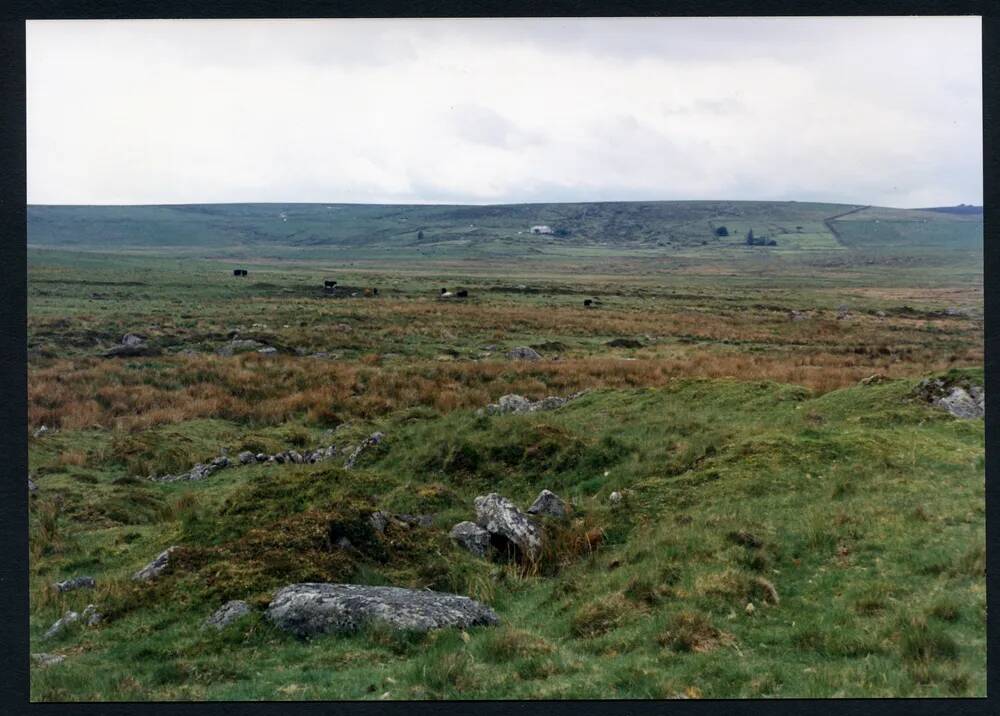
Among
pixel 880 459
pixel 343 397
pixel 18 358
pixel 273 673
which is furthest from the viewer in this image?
pixel 343 397

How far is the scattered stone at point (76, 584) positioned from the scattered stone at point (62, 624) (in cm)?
109

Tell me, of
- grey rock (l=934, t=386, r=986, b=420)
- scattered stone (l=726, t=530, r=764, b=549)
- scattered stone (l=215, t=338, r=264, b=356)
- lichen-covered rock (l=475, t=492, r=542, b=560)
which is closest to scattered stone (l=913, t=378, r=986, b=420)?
grey rock (l=934, t=386, r=986, b=420)

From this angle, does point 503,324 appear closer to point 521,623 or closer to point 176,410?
point 176,410

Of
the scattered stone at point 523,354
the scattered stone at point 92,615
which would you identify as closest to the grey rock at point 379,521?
the scattered stone at point 92,615

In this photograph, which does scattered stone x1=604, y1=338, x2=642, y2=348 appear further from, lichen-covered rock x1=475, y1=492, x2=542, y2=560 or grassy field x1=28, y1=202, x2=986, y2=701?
lichen-covered rock x1=475, y1=492, x2=542, y2=560

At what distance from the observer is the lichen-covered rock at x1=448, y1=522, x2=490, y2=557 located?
13.8m

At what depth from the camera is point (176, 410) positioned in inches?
1067

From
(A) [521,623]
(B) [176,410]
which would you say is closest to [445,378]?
(B) [176,410]

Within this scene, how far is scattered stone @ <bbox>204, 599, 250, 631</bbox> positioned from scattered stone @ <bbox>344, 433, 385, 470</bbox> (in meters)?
8.68

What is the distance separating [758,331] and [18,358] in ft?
161

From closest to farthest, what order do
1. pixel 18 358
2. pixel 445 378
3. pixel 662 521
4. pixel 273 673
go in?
1. pixel 273 673
2. pixel 18 358
3. pixel 662 521
4. pixel 445 378

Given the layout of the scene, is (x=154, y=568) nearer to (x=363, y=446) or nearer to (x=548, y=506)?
(x=548, y=506)

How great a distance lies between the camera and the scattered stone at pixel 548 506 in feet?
49.6

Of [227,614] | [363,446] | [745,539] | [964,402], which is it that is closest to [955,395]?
[964,402]
